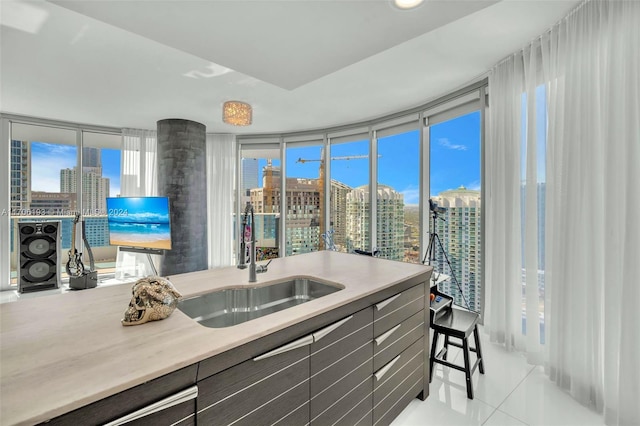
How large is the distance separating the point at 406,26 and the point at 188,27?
1307 millimetres

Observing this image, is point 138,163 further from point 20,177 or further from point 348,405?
point 348,405

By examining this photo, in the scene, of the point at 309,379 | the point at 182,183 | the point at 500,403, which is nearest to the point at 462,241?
the point at 500,403

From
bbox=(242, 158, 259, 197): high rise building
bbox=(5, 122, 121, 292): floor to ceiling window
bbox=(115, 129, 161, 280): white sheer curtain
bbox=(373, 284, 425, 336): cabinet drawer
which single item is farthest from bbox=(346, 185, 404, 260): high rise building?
bbox=(5, 122, 121, 292): floor to ceiling window

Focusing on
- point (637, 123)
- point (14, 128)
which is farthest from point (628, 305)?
point (14, 128)

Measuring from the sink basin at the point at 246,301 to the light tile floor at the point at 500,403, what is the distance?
1035 mm

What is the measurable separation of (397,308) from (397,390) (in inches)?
20.5

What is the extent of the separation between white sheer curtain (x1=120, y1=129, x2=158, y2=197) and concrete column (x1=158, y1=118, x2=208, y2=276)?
976 millimetres

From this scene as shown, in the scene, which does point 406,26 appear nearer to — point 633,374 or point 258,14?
point 258,14

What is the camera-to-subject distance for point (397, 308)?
67.3 inches

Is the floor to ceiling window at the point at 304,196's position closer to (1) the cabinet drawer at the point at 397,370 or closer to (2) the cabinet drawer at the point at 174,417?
(1) the cabinet drawer at the point at 397,370

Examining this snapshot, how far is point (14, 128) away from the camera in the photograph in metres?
4.62

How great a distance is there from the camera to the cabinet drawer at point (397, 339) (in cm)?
157

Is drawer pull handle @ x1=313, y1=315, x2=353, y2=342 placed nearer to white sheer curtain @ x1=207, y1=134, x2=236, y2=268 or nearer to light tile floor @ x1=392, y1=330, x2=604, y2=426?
light tile floor @ x1=392, y1=330, x2=604, y2=426

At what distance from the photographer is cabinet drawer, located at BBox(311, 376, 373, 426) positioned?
1.26 meters
